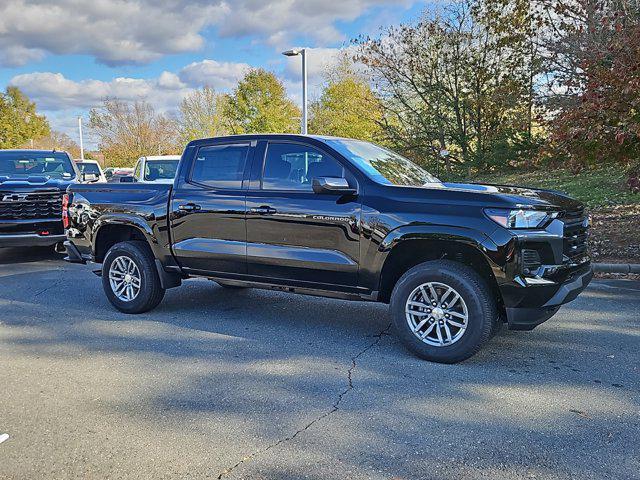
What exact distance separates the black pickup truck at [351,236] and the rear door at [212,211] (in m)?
0.01

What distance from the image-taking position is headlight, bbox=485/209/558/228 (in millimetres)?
4320

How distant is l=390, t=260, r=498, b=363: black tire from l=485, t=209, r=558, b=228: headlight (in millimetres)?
488

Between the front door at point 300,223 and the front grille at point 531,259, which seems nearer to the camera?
the front grille at point 531,259

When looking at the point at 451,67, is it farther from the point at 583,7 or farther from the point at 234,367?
the point at 234,367

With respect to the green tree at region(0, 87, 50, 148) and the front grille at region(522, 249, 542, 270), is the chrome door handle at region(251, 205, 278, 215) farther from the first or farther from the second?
the green tree at region(0, 87, 50, 148)

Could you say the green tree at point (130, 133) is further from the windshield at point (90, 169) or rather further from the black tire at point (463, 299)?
the black tire at point (463, 299)

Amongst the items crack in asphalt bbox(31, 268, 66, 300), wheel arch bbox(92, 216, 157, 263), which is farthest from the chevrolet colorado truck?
wheel arch bbox(92, 216, 157, 263)

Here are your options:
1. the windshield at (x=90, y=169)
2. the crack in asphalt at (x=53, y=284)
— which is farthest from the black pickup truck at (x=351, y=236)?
the windshield at (x=90, y=169)

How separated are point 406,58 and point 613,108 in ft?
54.2

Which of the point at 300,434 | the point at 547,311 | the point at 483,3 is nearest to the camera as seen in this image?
the point at 300,434

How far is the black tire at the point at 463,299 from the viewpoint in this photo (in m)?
4.45

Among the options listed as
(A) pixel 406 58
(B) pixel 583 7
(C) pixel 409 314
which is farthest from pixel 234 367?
(A) pixel 406 58

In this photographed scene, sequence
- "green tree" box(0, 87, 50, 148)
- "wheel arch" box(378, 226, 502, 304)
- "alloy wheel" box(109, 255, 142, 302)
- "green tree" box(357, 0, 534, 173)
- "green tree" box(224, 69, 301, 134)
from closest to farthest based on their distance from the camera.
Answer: "wheel arch" box(378, 226, 502, 304), "alloy wheel" box(109, 255, 142, 302), "green tree" box(357, 0, 534, 173), "green tree" box(224, 69, 301, 134), "green tree" box(0, 87, 50, 148)

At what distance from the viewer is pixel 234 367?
15.0 feet
